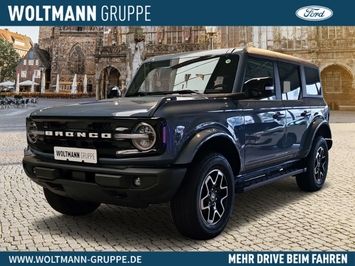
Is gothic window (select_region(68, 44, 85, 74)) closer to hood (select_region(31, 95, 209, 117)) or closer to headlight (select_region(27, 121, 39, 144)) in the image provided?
headlight (select_region(27, 121, 39, 144))

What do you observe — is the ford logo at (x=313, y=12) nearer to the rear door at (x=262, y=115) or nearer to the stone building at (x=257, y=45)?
the rear door at (x=262, y=115)

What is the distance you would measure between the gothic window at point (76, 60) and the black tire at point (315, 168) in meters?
62.7

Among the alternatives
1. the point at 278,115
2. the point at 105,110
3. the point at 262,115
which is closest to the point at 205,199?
the point at 105,110

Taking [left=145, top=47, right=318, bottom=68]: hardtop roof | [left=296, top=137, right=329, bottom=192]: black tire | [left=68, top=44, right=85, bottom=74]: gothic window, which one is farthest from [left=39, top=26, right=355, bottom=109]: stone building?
[left=145, top=47, right=318, bottom=68]: hardtop roof

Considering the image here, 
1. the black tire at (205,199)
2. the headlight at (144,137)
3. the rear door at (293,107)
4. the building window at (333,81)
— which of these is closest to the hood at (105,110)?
the headlight at (144,137)

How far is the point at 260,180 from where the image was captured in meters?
5.19

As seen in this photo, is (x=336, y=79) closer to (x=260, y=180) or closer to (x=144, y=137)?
(x=260, y=180)

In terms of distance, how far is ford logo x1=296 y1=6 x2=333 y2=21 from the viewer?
9367 millimetres

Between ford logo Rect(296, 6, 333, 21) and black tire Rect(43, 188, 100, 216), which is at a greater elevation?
ford logo Rect(296, 6, 333, 21)

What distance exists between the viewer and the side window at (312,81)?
6715 millimetres

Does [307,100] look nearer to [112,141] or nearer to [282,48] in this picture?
[112,141]

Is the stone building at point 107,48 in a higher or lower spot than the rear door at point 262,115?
higher

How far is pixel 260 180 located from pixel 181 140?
5.48 feet

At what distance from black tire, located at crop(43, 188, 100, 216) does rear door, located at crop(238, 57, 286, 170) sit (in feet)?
6.85
